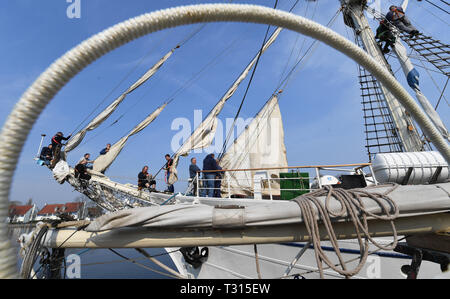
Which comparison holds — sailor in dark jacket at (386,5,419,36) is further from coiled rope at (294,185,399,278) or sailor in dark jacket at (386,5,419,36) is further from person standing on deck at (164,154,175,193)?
person standing on deck at (164,154,175,193)

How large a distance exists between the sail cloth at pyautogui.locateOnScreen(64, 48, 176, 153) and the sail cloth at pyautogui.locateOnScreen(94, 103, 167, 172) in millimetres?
873

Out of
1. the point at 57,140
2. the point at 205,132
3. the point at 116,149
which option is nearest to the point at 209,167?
the point at 205,132

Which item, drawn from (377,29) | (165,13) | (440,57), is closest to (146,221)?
(165,13)

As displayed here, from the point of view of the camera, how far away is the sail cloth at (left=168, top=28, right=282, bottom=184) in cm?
738

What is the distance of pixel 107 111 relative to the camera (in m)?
7.57

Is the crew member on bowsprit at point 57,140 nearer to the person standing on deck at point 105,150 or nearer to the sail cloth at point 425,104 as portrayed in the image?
the person standing on deck at point 105,150

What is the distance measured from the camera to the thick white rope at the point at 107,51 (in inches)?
28.9

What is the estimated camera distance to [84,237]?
1.97 meters

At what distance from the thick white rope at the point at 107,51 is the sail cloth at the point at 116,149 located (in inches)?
287

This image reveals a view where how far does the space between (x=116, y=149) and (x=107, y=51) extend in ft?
24.9

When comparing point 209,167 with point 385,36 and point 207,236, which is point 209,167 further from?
point 385,36

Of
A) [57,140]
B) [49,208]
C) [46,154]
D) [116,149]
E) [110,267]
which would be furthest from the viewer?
[49,208]

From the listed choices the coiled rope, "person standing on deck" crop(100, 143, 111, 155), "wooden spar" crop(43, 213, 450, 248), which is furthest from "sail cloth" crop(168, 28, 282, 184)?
the coiled rope
